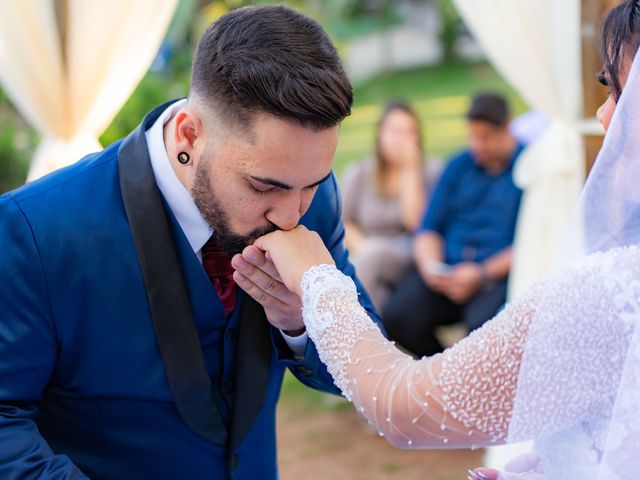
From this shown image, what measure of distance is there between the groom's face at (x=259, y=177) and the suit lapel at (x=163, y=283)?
0.38ft

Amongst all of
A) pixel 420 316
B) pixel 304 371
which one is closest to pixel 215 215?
pixel 304 371

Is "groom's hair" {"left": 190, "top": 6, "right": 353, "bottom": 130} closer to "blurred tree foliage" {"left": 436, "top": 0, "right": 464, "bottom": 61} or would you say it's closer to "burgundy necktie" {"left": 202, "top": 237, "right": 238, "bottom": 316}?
"burgundy necktie" {"left": 202, "top": 237, "right": 238, "bottom": 316}

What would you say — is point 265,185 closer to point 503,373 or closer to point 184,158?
point 184,158

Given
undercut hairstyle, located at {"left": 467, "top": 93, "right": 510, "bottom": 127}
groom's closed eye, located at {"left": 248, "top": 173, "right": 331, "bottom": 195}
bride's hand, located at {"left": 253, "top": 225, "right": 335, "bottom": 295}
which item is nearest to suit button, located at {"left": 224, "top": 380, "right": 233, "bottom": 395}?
bride's hand, located at {"left": 253, "top": 225, "right": 335, "bottom": 295}

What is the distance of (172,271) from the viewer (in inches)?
81.7

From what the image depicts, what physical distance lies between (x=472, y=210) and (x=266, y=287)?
3.26 meters

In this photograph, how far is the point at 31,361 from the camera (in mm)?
1932

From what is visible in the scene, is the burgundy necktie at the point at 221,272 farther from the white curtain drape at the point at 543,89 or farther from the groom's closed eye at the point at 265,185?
the white curtain drape at the point at 543,89

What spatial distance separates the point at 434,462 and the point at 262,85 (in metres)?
3.32

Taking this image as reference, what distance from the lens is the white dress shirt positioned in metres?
2.12

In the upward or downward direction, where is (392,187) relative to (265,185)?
downward

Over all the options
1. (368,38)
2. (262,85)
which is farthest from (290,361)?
(368,38)

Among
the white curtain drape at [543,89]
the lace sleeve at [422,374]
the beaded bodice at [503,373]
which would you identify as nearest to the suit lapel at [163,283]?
the lace sleeve at [422,374]

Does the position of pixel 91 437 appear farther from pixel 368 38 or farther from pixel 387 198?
pixel 368 38
